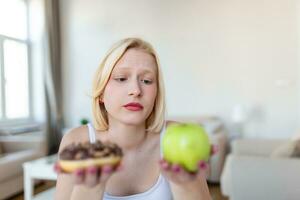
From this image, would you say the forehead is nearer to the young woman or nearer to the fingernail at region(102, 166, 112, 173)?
the young woman

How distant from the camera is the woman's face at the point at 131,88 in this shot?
662 mm

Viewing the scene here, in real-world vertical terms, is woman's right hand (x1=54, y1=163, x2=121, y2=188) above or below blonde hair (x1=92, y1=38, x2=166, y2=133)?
below

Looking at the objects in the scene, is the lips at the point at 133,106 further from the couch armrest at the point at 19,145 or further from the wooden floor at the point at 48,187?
the couch armrest at the point at 19,145

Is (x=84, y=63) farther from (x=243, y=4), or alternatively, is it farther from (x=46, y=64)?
(x=243, y=4)

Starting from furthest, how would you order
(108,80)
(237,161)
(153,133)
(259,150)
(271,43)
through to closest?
(271,43) → (259,150) → (237,161) → (153,133) → (108,80)

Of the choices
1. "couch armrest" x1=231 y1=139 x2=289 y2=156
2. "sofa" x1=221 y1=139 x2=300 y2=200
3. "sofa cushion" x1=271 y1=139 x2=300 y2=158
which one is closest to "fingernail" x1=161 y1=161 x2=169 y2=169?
"sofa" x1=221 y1=139 x2=300 y2=200

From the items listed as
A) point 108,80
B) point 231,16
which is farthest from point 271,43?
point 108,80

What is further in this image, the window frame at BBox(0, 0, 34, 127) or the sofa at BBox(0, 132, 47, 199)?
the window frame at BBox(0, 0, 34, 127)

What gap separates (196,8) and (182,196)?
3768 millimetres

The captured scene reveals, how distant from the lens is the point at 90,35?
4.58 m

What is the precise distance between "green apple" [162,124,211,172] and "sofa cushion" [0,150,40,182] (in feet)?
9.02

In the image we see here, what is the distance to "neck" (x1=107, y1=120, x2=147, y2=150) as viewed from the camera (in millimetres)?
768

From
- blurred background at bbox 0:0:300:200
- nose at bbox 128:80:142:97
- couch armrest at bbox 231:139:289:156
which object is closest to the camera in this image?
nose at bbox 128:80:142:97

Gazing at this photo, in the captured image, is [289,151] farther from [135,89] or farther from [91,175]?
[91,175]
